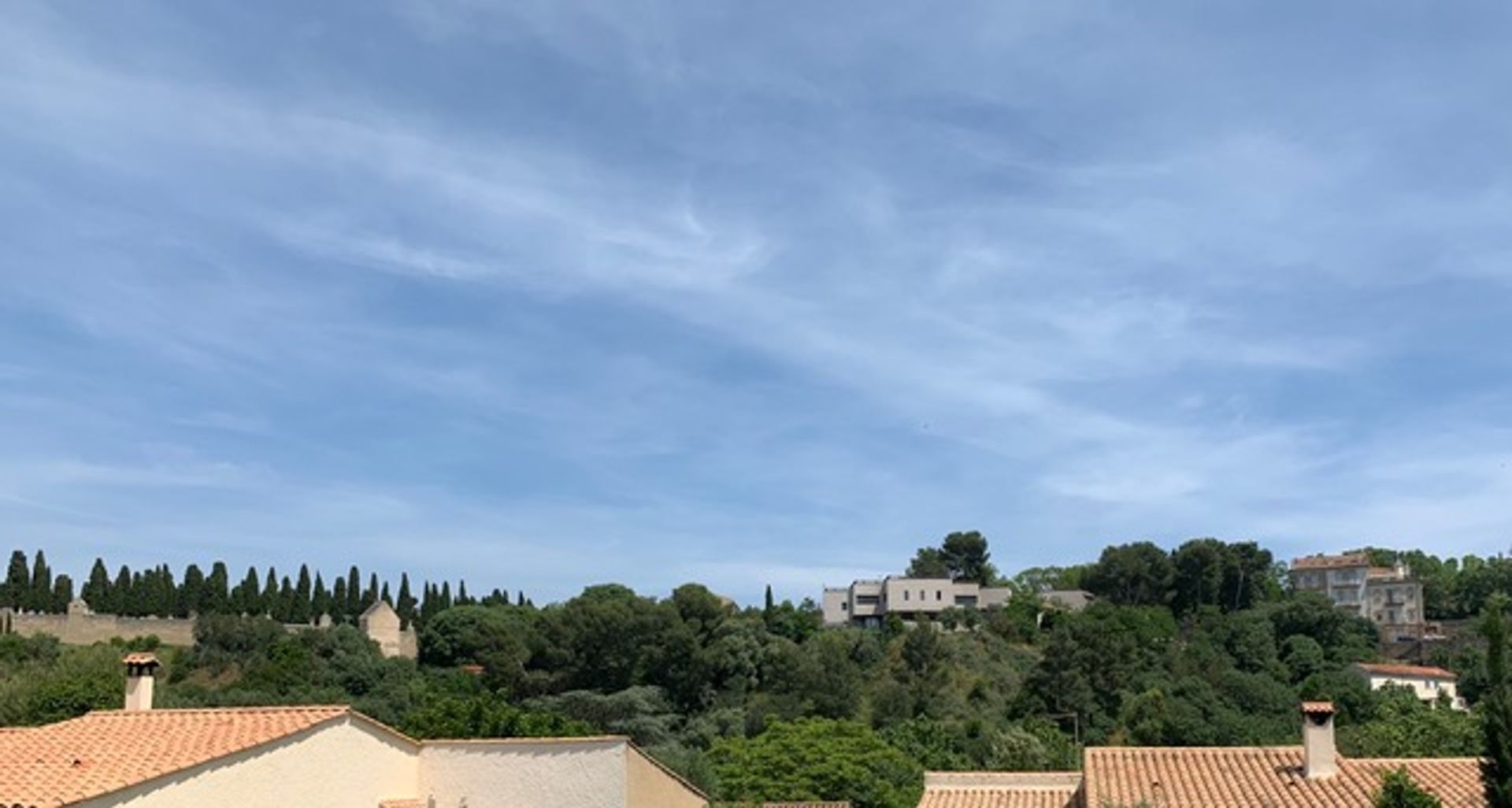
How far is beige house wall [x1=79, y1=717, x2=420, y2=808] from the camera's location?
1562cm

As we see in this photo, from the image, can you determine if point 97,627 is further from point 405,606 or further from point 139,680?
point 139,680

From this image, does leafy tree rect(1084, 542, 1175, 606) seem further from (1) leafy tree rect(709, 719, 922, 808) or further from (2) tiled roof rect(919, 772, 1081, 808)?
(2) tiled roof rect(919, 772, 1081, 808)

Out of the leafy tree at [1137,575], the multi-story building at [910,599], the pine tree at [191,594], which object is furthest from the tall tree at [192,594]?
the leafy tree at [1137,575]

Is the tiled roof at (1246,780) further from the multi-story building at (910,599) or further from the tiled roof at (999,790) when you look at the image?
the multi-story building at (910,599)

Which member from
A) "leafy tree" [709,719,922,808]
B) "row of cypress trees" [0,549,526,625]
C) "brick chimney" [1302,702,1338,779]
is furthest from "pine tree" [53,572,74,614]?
"brick chimney" [1302,702,1338,779]

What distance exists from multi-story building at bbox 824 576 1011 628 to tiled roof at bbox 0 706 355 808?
9355 centimetres

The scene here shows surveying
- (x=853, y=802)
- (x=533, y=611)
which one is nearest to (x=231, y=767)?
(x=853, y=802)

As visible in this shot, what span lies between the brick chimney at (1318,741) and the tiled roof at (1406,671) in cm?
7381

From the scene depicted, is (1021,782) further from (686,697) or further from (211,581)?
(211,581)

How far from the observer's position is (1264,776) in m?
22.0

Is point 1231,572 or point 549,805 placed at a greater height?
point 1231,572

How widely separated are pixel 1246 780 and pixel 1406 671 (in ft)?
260

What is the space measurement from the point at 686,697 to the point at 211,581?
3776 centimetres

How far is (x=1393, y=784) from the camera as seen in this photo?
1584cm
